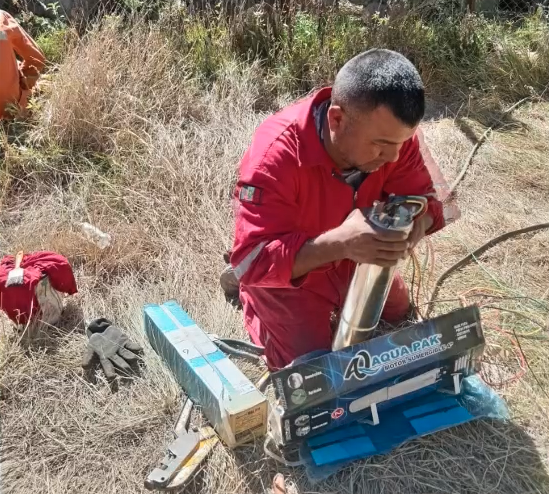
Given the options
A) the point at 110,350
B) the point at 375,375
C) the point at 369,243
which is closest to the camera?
the point at 369,243

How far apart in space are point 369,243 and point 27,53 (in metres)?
3.49

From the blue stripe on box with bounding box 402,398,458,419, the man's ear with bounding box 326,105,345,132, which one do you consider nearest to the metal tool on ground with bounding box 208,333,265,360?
the blue stripe on box with bounding box 402,398,458,419

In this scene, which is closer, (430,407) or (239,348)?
(430,407)

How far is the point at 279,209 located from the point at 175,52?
2.92 metres

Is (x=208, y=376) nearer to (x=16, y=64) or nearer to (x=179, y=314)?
(x=179, y=314)

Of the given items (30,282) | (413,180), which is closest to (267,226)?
(413,180)

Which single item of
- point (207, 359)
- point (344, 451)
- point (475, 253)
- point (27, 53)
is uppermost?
point (27, 53)

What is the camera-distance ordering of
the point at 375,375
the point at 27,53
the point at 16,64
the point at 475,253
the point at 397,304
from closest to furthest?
the point at 375,375 → the point at 397,304 → the point at 475,253 → the point at 16,64 → the point at 27,53

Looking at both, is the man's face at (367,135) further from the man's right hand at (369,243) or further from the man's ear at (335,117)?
the man's right hand at (369,243)

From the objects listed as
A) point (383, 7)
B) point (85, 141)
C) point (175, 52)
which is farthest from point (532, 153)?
point (85, 141)

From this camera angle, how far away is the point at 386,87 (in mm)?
1948

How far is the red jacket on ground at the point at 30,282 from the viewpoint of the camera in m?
2.76

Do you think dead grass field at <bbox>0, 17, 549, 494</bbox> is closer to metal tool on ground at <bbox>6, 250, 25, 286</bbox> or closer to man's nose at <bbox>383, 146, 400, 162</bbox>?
metal tool on ground at <bbox>6, 250, 25, 286</bbox>

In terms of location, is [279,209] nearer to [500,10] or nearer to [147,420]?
[147,420]
